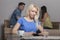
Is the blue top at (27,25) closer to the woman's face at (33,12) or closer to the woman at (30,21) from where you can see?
the woman at (30,21)

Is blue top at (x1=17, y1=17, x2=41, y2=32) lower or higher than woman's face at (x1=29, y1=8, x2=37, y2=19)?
lower

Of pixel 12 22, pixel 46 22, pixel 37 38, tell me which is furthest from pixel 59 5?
pixel 37 38

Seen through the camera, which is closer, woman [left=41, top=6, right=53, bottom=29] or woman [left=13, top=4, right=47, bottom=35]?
woman [left=13, top=4, right=47, bottom=35]

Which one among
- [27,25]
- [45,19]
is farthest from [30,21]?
[45,19]

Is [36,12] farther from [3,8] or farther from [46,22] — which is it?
[3,8]

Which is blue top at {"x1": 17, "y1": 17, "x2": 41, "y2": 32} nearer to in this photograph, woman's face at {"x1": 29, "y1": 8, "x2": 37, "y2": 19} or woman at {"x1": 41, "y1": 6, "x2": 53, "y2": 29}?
woman's face at {"x1": 29, "y1": 8, "x2": 37, "y2": 19}

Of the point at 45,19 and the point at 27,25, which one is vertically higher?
the point at 45,19

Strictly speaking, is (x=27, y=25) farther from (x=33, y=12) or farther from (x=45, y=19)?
(x=45, y=19)

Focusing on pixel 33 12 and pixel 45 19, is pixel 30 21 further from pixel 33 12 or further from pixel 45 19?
pixel 45 19

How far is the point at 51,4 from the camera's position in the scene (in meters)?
5.90

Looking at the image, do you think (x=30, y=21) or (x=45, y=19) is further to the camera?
(x=45, y=19)

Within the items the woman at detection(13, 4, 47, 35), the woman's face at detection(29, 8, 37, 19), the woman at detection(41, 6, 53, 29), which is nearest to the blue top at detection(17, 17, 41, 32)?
the woman at detection(13, 4, 47, 35)

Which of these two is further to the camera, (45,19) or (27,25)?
(45,19)

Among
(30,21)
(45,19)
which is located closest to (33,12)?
(30,21)
